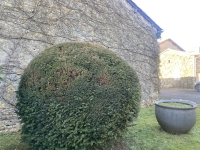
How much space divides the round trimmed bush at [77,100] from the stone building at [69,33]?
66.8 inches

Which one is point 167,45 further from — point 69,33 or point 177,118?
point 177,118

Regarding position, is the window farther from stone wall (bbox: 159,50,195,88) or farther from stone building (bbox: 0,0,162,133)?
stone building (bbox: 0,0,162,133)

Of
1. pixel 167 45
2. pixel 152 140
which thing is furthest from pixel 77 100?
pixel 167 45

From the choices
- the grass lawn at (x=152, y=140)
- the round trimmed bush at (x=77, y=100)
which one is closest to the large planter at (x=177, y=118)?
the grass lawn at (x=152, y=140)

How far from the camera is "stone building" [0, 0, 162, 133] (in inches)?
163

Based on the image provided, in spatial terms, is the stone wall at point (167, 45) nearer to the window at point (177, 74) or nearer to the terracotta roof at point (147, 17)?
the window at point (177, 74)

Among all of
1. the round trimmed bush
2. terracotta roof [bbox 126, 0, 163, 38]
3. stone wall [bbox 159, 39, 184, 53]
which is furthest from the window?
the round trimmed bush

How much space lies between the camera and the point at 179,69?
18.2m

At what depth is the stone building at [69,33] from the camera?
13.6 feet

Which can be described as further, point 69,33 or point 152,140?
point 69,33

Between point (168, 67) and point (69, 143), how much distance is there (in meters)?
18.8

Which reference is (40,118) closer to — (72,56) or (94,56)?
(72,56)

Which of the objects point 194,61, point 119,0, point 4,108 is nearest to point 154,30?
point 119,0

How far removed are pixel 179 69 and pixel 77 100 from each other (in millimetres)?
18336
